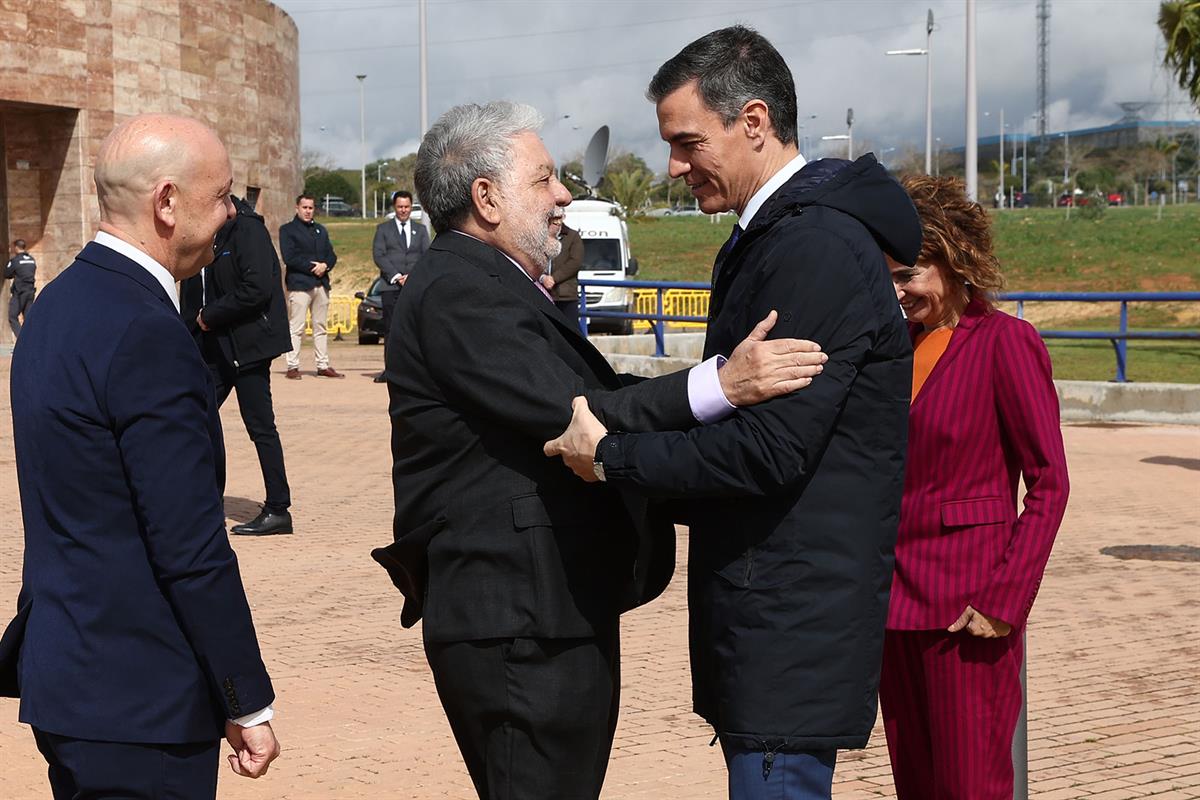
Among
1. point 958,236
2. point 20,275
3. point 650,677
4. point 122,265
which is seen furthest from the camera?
point 20,275

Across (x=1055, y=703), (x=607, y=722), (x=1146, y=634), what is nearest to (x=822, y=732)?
(x=607, y=722)

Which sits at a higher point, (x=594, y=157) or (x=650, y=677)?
(x=594, y=157)

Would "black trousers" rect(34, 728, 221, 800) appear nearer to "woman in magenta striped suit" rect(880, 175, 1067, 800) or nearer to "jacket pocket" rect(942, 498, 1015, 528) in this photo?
"woman in magenta striped suit" rect(880, 175, 1067, 800)

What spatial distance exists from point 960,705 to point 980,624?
193 mm

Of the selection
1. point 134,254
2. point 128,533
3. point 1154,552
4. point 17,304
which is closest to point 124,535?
point 128,533

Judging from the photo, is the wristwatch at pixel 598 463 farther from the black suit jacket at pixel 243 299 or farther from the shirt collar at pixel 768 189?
the black suit jacket at pixel 243 299

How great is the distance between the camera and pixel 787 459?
107 inches

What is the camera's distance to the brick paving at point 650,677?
17.0 ft

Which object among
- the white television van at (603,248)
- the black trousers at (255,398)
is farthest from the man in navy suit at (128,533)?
the white television van at (603,248)

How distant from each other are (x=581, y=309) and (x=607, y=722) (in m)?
18.3

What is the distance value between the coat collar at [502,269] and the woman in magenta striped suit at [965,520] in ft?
3.13

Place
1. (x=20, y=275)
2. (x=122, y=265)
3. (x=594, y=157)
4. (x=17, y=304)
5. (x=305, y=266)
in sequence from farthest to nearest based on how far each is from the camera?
(x=594, y=157)
(x=17, y=304)
(x=20, y=275)
(x=305, y=266)
(x=122, y=265)

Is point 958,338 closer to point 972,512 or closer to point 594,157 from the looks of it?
point 972,512

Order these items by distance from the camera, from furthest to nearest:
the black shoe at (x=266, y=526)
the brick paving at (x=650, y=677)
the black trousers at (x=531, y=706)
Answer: the black shoe at (x=266, y=526)
the brick paving at (x=650, y=677)
the black trousers at (x=531, y=706)
